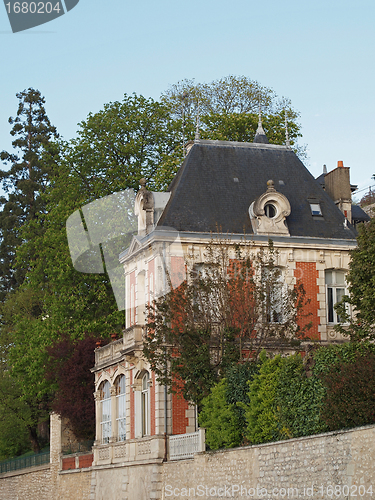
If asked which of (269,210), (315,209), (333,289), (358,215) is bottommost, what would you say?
(333,289)

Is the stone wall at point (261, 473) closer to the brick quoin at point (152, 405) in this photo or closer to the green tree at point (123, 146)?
the brick quoin at point (152, 405)

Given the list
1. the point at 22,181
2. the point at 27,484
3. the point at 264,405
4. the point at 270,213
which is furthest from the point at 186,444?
the point at 22,181

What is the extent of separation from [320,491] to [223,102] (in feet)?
90.0

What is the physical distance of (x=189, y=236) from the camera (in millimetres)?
26219

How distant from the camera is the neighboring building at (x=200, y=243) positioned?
25.9m

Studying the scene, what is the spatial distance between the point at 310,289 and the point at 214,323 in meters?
4.73

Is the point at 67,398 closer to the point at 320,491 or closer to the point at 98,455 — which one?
the point at 98,455

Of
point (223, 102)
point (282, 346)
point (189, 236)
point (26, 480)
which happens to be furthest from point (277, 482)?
point (223, 102)

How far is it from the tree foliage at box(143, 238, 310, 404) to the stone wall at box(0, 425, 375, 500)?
2.54m

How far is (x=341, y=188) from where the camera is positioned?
31453 mm

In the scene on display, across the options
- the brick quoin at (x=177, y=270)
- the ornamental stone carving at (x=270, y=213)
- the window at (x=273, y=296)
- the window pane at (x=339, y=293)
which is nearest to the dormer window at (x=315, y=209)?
the ornamental stone carving at (x=270, y=213)

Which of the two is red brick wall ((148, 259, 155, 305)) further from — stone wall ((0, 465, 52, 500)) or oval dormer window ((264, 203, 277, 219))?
stone wall ((0, 465, 52, 500))

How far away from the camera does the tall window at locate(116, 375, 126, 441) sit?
28078mm

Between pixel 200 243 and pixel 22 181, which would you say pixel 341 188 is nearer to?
pixel 200 243
